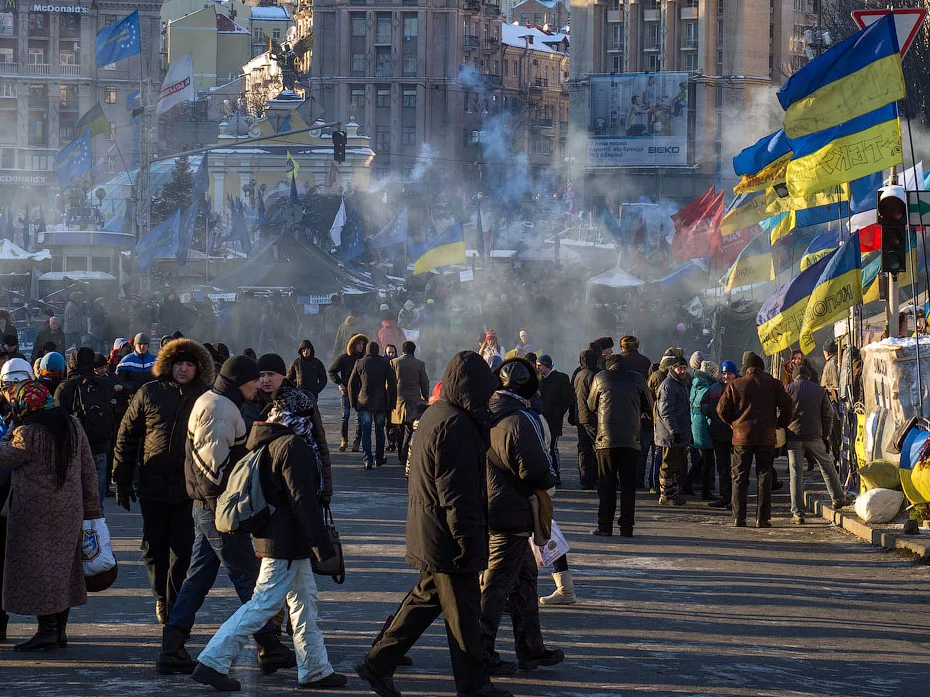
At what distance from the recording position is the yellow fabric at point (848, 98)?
1369 centimetres

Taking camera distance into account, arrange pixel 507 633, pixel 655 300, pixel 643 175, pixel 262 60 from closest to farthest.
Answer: pixel 507 633 < pixel 655 300 < pixel 643 175 < pixel 262 60

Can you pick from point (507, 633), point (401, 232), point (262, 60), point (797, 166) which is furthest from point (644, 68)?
point (507, 633)

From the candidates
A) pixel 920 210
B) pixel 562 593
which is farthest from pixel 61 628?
pixel 920 210

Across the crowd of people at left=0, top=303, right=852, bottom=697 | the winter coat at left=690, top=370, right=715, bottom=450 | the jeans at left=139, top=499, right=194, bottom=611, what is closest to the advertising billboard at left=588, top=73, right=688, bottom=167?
the winter coat at left=690, top=370, right=715, bottom=450

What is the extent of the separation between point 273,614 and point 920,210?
8.38 meters

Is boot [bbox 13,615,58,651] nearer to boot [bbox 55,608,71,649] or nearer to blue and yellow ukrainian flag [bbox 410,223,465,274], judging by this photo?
boot [bbox 55,608,71,649]

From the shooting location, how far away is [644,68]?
91188 millimetres

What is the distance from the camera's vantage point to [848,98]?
552 inches

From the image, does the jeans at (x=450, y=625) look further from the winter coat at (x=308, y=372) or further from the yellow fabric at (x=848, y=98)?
the winter coat at (x=308, y=372)

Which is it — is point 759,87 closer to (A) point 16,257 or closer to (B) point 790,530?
(A) point 16,257

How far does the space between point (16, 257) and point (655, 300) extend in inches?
765

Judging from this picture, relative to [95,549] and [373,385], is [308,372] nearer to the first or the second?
[373,385]

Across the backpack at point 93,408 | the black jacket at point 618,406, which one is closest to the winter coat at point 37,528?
the backpack at point 93,408

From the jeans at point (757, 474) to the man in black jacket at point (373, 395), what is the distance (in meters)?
5.47
